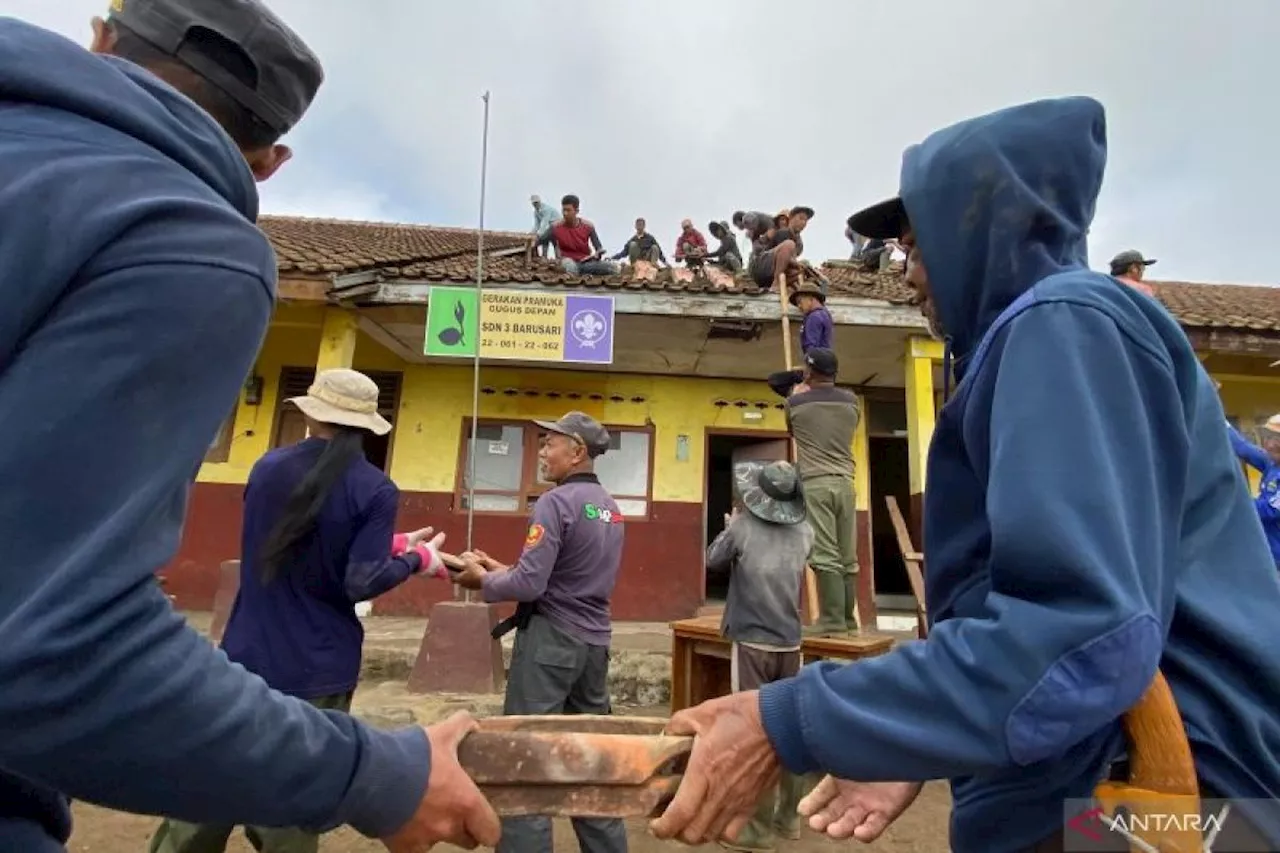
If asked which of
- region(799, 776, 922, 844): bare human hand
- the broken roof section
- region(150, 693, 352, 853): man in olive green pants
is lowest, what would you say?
region(150, 693, 352, 853): man in olive green pants

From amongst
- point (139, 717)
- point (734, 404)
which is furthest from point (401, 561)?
point (734, 404)

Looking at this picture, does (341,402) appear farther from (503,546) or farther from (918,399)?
(918,399)

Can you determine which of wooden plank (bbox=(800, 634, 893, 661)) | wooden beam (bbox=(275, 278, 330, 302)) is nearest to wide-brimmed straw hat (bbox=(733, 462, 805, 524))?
wooden plank (bbox=(800, 634, 893, 661))

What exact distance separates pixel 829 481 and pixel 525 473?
4.99m

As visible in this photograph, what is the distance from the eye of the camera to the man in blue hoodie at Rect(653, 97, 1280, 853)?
85cm

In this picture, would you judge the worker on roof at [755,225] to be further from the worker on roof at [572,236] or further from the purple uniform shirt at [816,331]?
the purple uniform shirt at [816,331]

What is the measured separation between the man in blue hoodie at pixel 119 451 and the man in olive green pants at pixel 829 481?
4.50 metres

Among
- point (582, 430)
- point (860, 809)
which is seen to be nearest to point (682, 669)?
point (582, 430)

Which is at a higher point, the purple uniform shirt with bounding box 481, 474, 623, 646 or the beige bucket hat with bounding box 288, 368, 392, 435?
the beige bucket hat with bounding box 288, 368, 392, 435

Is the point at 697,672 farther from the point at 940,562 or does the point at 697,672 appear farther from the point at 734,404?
the point at 734,404

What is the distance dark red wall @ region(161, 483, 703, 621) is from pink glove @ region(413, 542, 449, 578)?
18.7 ft

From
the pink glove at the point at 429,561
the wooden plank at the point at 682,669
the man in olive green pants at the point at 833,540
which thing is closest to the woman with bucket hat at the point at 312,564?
the pink glove at the point at 429,561

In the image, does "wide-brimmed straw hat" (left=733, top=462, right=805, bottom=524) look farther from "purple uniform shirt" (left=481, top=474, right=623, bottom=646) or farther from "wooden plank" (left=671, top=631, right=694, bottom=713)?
"wooden plank" (left=671, top=631, right=694, bottom=713)

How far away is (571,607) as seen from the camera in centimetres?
368
